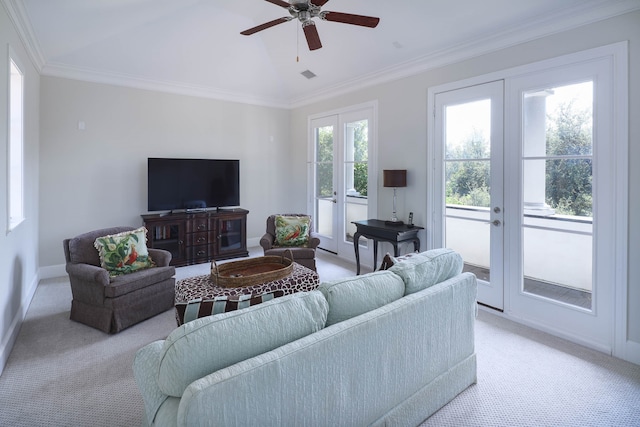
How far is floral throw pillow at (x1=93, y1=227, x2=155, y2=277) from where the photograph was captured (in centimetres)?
330

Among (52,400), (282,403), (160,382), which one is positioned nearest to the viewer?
(160,382)

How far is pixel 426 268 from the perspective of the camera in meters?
2.13

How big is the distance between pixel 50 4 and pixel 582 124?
476 cm

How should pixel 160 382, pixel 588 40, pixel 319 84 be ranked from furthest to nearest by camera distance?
pixel 319 84, pixel 588 40, pixel 160 382

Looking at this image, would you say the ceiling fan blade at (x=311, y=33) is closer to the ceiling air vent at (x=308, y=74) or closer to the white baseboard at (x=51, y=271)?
the ceiling air vent at (x=308, y=74)

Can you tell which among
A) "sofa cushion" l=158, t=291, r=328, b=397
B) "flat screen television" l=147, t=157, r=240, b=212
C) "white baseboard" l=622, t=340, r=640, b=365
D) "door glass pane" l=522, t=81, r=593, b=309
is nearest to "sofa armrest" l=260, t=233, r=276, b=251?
"flat screen television" l=147, t=157, r=240, b=212

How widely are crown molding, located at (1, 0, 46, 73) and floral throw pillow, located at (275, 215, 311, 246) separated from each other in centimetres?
319

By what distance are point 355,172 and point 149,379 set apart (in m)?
4.36

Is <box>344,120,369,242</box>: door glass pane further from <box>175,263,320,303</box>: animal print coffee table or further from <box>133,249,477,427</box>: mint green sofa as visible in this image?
<box>133,249,477,427</box>: mint green sofa

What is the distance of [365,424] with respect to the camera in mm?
1650

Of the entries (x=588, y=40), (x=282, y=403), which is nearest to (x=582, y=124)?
(x=588, y=40)

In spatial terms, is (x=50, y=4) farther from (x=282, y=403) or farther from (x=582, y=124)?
(x=582, y=124)

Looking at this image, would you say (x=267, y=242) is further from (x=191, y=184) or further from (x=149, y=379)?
(x=149, y=379)

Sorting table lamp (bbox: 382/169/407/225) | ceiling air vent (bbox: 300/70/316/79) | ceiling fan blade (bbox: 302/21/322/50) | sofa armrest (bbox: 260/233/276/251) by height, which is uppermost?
ceiling air vent (bbox: 300/70/316/79)
